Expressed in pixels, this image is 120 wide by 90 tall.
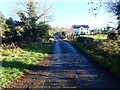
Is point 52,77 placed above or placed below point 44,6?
below

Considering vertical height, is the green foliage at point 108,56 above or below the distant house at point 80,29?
below

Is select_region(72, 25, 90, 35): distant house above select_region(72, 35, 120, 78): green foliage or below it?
above

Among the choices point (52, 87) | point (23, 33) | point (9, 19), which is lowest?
point (52, 87)

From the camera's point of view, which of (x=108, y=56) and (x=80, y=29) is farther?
(x=80, y=29)

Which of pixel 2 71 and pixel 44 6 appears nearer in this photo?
pixel 2 71

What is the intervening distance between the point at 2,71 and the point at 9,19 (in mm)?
22394

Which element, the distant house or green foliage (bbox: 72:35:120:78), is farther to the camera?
the distant house

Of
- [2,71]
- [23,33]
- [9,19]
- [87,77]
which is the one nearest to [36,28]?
[23,33]

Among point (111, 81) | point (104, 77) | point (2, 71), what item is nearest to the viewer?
point (111, 81)

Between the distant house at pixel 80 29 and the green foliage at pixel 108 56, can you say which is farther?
the distant house at pixel 80 29

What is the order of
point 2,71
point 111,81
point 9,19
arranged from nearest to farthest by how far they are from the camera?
point 111,81 < point 2,71 < point 9,19

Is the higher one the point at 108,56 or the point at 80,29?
the point at 80,29

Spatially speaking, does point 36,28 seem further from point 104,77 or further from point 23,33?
point 104,77

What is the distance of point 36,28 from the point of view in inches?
1046
